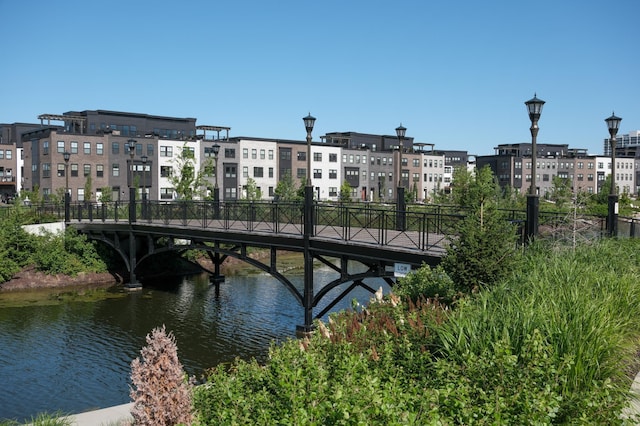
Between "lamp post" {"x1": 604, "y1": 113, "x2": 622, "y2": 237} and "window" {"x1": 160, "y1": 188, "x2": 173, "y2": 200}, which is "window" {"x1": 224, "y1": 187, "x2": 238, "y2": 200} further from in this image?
"lamp post" {"x1": 604, "y1": 113, "x2": 622, "y2": 237}

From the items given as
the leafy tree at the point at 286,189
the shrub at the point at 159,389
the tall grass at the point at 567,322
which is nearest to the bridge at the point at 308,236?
the tall grass at the point at 567,322

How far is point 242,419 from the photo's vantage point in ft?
21.6

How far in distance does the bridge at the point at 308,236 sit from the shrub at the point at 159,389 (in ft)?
21.2

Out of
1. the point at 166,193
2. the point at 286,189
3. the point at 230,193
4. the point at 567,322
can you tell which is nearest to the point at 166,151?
the point at 166,193

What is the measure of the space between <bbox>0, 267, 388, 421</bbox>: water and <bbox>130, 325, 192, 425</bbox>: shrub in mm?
8954

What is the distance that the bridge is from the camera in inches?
714

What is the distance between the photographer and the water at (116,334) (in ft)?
56.1

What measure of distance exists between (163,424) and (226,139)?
222ft

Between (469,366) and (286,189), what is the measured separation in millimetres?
62775

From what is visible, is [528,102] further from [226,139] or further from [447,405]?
[226,139]

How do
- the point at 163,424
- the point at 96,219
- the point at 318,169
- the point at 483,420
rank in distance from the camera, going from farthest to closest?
the point at 318,169
the point at 96,219
the point at 163,424
the point at 483,420

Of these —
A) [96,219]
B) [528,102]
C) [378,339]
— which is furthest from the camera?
[96,219]

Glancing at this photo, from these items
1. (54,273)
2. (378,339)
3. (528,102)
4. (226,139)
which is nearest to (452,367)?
(378,339)

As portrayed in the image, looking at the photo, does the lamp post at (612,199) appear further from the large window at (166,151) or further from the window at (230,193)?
the window at (230,193)
